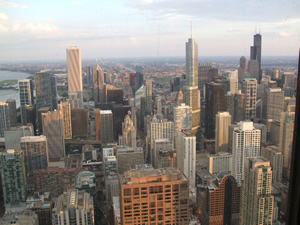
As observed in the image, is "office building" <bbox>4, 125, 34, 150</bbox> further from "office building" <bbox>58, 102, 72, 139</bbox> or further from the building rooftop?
the building rooftop

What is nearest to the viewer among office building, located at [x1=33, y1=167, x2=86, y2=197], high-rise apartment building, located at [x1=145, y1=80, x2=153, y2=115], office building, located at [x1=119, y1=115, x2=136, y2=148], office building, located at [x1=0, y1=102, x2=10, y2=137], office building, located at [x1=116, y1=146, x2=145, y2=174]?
office building, located at [x1=33, y1=167, x2=86, y2=197]

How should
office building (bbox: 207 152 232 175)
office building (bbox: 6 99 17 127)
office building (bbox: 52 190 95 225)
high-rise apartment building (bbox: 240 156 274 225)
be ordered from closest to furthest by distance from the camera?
high-rise apartment building (bbox: 240 156 274 225), office building (bbox: 52 190 95 225), office building (bbox: 207 152 232 175), office building (bbox: 6 99 17 127)

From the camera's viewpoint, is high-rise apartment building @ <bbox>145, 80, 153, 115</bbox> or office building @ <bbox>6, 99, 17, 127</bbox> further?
high-rise apartment building @ <bbox>145, 80, 153, 115</bbox>

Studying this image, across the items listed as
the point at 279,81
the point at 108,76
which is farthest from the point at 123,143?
the point at 279,81

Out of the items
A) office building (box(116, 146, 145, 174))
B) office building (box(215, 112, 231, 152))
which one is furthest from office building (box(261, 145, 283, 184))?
office building (box(116, 146, 145, 174))

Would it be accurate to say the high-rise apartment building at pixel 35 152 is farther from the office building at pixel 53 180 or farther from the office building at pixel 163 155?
the office building at pixel 163 155

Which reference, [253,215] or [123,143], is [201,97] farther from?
[253,215]

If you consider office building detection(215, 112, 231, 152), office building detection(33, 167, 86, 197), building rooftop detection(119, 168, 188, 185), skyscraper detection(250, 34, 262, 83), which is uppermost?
skyscraper detection(250, 34, 262, 83)
